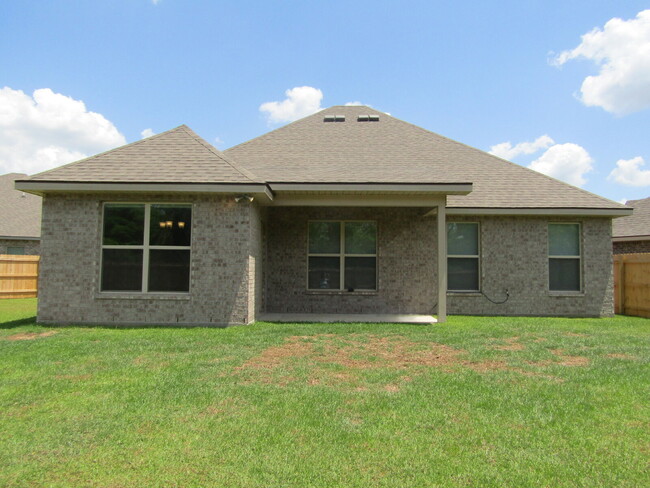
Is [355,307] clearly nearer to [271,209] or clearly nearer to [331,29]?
[271,209]

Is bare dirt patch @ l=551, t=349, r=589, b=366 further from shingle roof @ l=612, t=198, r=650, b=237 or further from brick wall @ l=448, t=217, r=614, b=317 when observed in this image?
shingle roof @ l=612, t=198, r=650, b=237

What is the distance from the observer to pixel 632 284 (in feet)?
44.5

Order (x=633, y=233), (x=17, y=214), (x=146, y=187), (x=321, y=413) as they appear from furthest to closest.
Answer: (x=17, y=214)
(x=633, y=233)
(x=146, y=187)
(x=321, y=413)

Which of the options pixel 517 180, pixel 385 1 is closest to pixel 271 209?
pixel 385 1

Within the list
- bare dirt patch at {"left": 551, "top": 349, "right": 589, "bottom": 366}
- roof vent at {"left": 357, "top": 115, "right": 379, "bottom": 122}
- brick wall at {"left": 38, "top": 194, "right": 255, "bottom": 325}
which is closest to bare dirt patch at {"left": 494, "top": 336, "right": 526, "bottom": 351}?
bare dirt patch at {"left": 551, "top": 349, "right": 589, "bottom": 366}

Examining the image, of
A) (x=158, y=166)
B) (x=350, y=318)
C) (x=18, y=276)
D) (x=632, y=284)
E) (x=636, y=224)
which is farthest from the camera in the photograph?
(x=636, y=224)

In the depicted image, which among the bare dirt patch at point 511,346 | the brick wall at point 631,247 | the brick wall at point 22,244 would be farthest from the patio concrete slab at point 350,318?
the brick wall at point 22,244

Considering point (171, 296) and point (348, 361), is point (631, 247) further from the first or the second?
point (171, 296)

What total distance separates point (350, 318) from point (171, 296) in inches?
164

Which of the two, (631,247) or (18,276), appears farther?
(631,247)

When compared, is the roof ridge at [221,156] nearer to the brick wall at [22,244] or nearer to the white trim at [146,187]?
the white trim at [146,187]

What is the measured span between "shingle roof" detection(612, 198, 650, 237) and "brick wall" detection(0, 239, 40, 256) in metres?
24.6

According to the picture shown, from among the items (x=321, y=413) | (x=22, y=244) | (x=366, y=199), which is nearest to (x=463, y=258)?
(x=366, y=199)

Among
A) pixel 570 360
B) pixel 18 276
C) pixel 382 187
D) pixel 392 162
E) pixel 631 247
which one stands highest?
pixel 392 162
